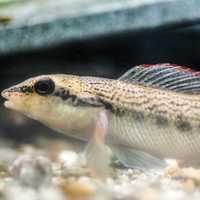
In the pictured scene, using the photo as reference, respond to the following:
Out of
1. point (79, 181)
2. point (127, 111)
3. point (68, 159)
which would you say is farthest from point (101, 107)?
point (68, 159)

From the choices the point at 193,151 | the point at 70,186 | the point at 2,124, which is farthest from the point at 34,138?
the point at 70,186

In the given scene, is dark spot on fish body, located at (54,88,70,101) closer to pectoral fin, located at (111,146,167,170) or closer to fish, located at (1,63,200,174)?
fish, located at (1,63,200,174)

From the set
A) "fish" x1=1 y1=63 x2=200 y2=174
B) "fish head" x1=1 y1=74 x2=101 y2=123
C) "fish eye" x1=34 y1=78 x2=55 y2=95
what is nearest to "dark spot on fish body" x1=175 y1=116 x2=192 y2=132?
"fish" x1=1 y1=63 x2=200 y2=174

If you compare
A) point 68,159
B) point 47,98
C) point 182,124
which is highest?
point 47,98

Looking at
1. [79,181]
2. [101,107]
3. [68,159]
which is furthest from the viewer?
[68,159]

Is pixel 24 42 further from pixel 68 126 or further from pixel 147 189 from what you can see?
pixel 147 189

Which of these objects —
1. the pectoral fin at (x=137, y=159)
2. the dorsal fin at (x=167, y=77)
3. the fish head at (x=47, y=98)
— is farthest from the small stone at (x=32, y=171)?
the dorsal fin at (x=167, y=77)

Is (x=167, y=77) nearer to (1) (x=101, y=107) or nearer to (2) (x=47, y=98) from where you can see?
(1) (x=101, y=107)
